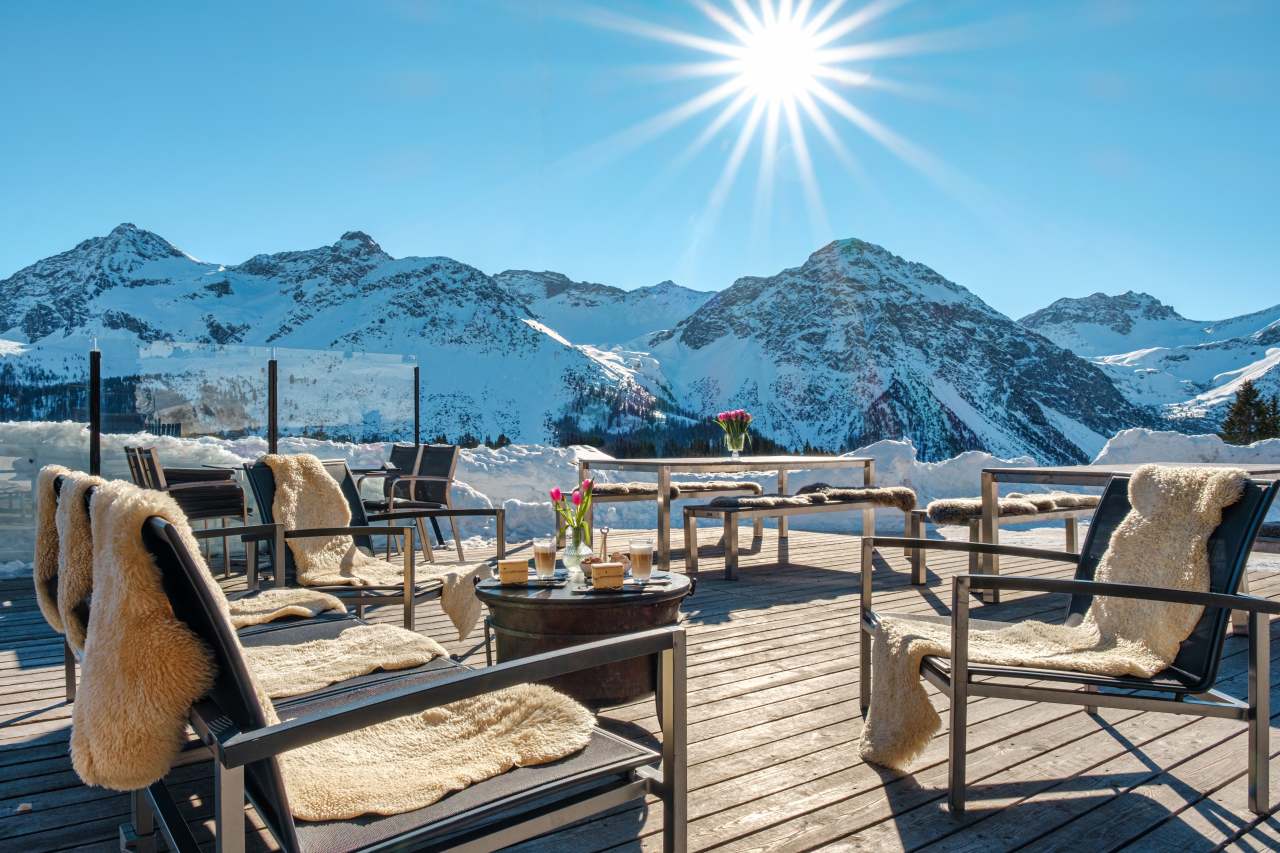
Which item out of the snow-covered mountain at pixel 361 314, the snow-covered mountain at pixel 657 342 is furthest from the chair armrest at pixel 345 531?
the snow-covered mountain at pixel 361 314

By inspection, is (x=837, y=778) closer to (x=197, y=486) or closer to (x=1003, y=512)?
(x=1003, y=512)

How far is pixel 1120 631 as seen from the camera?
2.02m

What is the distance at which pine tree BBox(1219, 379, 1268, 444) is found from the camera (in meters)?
22.0

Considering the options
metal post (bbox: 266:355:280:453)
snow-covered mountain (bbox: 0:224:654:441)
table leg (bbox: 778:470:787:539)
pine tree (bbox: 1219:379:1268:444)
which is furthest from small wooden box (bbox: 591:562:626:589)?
snow-covered mountain (bbox: 0:224:654:441)

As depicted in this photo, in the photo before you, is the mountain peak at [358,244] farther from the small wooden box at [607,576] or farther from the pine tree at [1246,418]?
the small wooden box at [607,576]

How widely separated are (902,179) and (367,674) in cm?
1270

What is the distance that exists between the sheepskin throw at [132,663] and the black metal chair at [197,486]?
11.7 feet

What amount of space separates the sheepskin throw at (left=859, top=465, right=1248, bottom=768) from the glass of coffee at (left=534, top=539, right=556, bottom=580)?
1034 mm

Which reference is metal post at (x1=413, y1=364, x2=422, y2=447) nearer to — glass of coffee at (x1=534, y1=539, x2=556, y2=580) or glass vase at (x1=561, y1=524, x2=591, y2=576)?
glass vase at (x1=561, y1=524, x2=591, y2=576)

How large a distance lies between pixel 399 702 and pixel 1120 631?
1895 millimetres

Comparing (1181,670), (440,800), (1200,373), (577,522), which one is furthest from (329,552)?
(1200,373)

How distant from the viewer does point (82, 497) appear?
143 cm

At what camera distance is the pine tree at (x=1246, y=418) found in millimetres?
22000

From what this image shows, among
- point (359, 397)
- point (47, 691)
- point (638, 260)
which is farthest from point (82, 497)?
point (638, 260)
